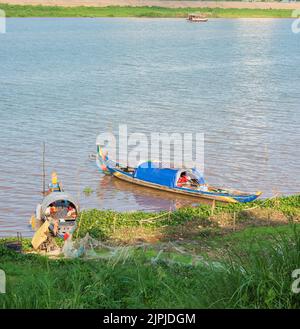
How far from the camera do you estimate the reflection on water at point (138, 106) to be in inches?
995

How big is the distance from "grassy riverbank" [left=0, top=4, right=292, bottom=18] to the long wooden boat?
69.9m

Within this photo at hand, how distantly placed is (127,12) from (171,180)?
8068 cm

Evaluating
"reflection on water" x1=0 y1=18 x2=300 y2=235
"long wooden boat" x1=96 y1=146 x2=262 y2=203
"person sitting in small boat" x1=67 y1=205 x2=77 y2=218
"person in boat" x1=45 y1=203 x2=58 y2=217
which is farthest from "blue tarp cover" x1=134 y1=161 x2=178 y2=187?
"person in boat" x1=45 y1=203 x2=58 y2=217

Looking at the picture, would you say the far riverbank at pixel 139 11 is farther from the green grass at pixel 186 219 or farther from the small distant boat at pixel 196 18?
the green grass at pixel 186 219

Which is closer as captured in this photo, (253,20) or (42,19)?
(42,19)

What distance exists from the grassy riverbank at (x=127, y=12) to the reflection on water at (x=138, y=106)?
644 inches

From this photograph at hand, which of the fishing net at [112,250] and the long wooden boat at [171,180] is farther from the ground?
the long wooden boat at [171,180]

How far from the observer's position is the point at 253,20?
371ft

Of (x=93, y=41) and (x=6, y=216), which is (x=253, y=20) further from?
(x=6, y=216)

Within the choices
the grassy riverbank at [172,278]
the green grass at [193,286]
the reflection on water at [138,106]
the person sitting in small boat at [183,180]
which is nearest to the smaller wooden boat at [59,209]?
the reflection on water at [138,106]

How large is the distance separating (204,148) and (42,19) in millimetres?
77367

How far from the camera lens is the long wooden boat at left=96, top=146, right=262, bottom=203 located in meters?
22.6

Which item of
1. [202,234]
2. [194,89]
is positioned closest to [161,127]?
[194,89]

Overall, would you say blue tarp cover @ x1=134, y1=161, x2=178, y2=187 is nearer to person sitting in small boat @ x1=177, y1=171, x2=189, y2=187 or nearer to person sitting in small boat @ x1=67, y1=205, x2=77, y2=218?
person sitting in small boat @ x1=177, y1=171, x2=189, y2=187
